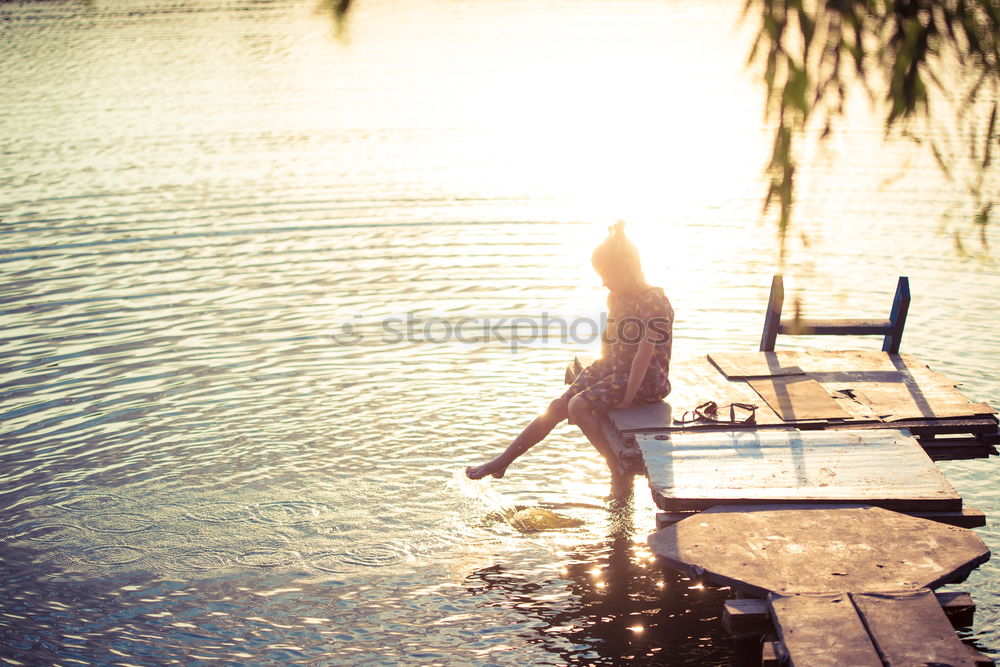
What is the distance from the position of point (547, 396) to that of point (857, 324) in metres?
3.31

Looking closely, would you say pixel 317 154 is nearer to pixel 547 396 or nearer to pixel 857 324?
pixel 547 396

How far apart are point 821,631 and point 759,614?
17.7 inches

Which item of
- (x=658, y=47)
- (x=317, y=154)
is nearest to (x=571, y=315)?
(x=317, y=154)

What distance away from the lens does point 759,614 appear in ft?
19.5

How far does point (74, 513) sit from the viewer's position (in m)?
8.88

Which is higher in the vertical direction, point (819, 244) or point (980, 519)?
point (819, 244)

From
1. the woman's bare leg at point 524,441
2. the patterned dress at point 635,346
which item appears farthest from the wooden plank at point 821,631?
the woman's bare leg at point 524,441

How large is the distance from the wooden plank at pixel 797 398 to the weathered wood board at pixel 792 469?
12.6 inches

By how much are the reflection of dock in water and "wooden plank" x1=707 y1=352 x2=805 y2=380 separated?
2cm

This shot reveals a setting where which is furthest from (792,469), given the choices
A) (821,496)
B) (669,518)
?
(669,518)

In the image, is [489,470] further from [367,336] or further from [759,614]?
[367,336]

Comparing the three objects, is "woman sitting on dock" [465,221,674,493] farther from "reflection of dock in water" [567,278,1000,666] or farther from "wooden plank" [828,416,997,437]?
"wooden plank" [828,416,997,437]

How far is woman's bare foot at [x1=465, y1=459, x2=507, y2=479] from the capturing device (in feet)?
29.4

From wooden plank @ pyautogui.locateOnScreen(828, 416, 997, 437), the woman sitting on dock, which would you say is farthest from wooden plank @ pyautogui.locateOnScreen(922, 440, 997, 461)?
the woman sitting on dock
